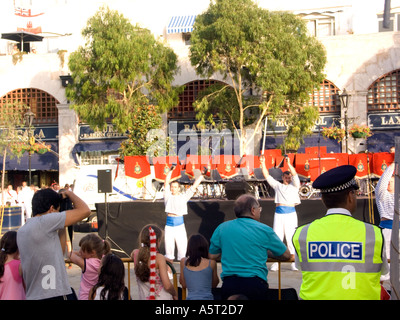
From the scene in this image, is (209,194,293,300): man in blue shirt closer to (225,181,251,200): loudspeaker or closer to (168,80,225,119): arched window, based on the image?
(225,181,251,200): loudspeaker

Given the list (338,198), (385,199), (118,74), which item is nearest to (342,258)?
(338,198)

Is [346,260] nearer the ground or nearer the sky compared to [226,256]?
nearer the sky

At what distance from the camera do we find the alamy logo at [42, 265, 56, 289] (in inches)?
195

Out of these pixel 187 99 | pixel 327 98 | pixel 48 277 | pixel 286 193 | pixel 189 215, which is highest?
pixel 187 99

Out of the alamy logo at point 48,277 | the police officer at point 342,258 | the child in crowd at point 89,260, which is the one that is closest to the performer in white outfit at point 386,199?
the child in crowd at point 89,260

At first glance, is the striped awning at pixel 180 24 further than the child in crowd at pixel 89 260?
Yes

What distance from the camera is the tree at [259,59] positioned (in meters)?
25.1

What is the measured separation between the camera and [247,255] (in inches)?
201

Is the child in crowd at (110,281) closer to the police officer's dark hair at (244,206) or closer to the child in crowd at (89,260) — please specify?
the child in crowd at (89,260)

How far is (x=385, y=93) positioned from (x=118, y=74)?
1368 cm

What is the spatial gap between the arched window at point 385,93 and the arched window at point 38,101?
704 inches

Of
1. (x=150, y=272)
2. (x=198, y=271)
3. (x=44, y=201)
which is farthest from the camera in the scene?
(x=198, y=271)

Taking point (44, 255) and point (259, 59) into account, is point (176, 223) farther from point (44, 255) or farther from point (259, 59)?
point (259, 59)

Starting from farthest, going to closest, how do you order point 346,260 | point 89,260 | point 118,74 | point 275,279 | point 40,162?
point 40,162 < point 118,74 < point 275,279 < point 89,260 < point 346,260
